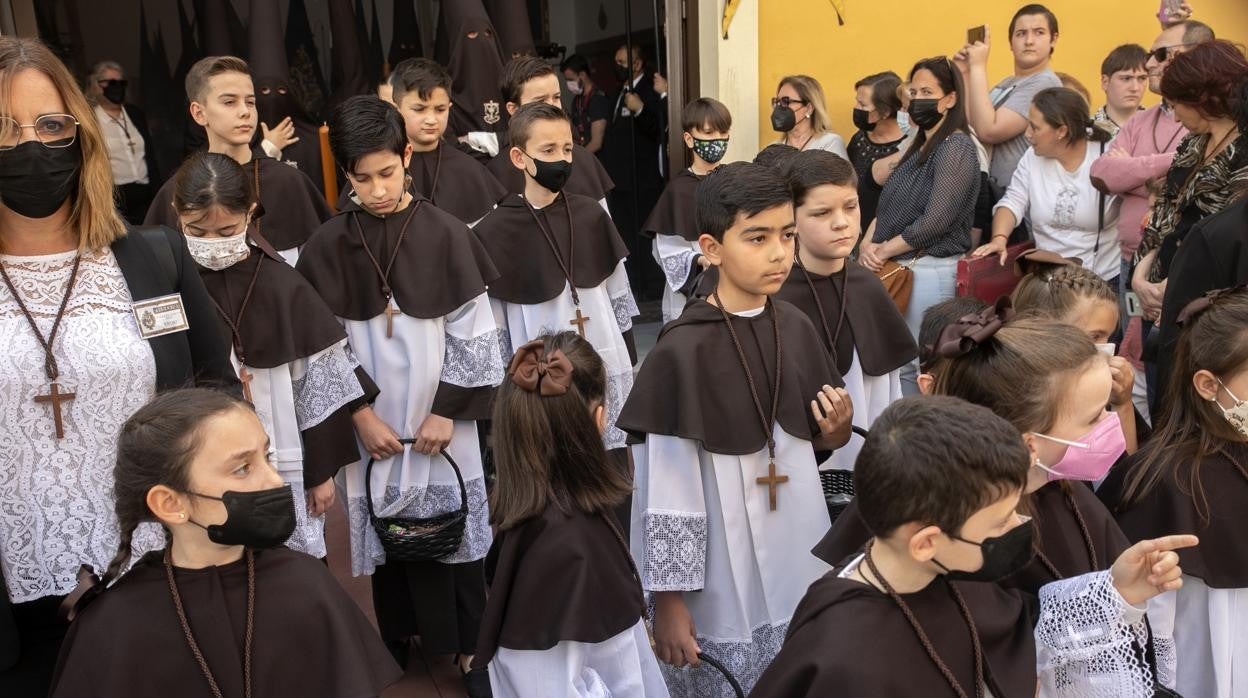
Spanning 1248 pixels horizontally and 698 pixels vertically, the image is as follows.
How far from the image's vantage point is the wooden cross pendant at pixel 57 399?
275 cm

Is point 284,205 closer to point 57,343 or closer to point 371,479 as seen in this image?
point 371,479

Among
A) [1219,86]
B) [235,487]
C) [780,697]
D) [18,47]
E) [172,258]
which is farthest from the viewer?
[1219,86]

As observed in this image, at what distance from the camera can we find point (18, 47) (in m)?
2.73

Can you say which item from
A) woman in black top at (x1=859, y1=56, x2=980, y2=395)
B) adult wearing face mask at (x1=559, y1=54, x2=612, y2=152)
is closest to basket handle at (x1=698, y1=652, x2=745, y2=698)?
woman in black top at (x1=859, y1=56, x2=980, y2=395)

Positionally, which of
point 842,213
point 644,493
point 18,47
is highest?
point 18,47

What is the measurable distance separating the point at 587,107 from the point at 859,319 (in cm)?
639

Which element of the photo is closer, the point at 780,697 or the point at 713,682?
the point at 780,697

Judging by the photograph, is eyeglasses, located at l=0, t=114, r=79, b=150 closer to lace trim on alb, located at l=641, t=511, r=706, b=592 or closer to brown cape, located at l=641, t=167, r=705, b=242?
lace trim on alb, located at l=641, t=511, r=706, b=592

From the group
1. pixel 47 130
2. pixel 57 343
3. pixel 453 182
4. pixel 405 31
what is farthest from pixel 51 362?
pixel 405 31

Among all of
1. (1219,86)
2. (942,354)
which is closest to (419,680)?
(942,354)

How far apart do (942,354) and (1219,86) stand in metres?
2.14

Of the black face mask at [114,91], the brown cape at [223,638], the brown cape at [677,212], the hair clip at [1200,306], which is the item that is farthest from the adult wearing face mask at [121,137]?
the hair clip at [1200,306]

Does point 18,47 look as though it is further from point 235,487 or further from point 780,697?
point 780,697

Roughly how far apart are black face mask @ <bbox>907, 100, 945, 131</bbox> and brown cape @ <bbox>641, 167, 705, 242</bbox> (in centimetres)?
127
